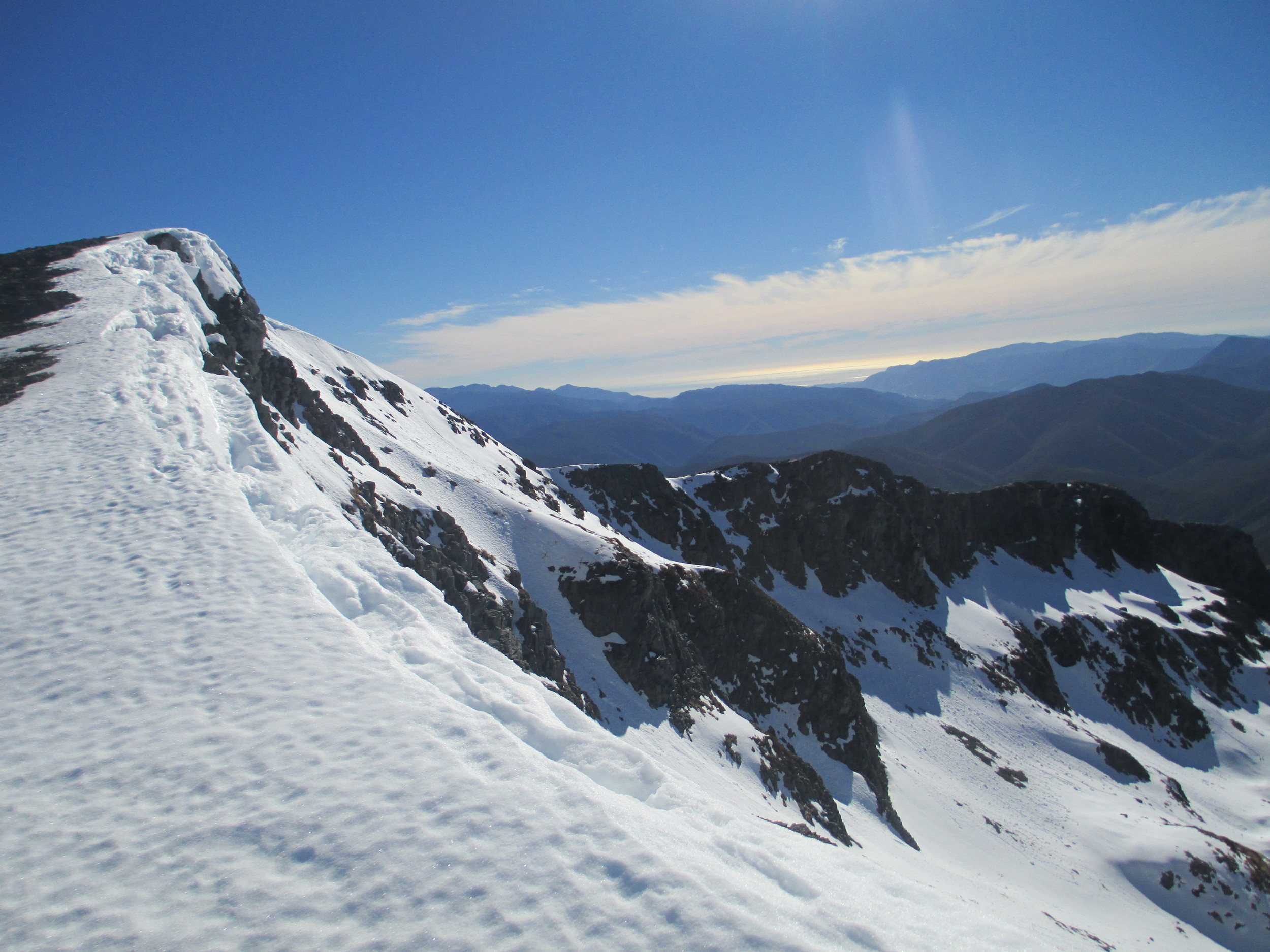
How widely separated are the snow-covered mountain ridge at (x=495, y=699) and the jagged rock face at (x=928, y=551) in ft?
1.98

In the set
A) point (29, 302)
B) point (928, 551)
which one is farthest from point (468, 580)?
point (928, 551)

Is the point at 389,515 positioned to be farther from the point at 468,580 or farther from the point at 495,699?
the point at 495,699

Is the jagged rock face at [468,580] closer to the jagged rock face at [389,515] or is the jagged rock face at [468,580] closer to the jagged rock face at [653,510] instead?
the jagged rock face at [389,515]

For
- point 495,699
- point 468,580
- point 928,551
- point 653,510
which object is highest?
point 495,699

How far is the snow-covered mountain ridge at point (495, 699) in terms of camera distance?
6.12 m

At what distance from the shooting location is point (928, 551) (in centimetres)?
8231

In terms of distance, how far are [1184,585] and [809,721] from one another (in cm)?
9359

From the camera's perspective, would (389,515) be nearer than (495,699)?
No

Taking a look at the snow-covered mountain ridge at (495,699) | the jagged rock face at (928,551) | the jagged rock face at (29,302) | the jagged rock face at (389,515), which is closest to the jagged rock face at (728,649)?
the snow-covered mountain ridge at (495,699)

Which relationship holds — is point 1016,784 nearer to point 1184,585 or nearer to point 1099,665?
point 1099,665

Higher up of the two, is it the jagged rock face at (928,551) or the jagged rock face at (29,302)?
the jagged rock face at (29,302)

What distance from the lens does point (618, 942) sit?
5.75m

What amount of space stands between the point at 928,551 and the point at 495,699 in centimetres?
8636

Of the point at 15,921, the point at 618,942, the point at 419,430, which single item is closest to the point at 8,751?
the point at 15,921
